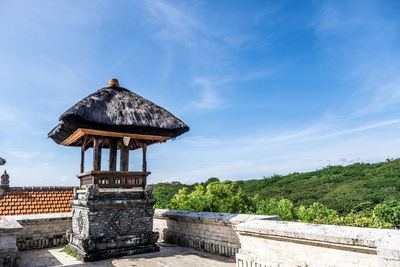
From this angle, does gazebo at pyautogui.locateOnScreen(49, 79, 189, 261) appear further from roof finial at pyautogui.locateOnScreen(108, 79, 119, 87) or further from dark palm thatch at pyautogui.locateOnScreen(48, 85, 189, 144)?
roof finial at pyautogui.locateOnScreen(108, 79, 119, 87)

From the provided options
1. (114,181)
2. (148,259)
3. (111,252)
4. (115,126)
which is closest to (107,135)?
(115,126)

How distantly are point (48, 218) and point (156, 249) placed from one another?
331cm

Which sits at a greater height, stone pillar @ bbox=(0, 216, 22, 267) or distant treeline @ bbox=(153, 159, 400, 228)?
distant treeline @ bbox=(153, 159, 400, 228)

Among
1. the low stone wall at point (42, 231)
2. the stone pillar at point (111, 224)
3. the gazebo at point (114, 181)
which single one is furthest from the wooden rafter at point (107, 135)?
the low stone wall at point (42, 231)

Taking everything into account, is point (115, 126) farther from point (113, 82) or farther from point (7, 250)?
point (7, 250)

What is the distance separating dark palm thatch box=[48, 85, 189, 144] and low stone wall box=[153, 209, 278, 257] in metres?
2.33

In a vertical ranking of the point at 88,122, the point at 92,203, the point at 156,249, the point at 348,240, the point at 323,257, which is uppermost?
the point at 88,122

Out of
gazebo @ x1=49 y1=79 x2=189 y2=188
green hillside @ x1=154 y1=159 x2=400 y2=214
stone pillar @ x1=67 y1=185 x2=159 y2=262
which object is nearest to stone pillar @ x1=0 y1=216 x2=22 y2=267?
stone pillar @ x1=67 y1=185 x2=159 y2=262

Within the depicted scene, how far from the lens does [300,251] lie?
4367mm

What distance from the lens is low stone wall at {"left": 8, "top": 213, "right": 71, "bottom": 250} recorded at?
7945mm

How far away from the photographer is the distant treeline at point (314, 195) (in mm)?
10211

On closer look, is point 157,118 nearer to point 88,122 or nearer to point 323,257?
point 88,122

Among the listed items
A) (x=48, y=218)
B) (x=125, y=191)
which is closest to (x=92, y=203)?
(x=125, y=191)

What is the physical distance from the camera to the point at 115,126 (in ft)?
23.6
